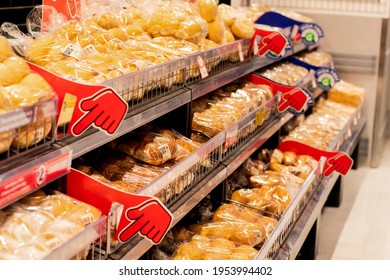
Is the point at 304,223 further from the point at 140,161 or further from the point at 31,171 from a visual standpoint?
the point at 31,171

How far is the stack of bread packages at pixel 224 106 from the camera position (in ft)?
10.1

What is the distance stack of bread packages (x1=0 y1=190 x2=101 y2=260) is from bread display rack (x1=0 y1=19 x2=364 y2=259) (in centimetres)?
3

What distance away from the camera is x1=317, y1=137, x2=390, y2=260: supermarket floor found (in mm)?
4199

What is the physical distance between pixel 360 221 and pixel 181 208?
8.52 ft

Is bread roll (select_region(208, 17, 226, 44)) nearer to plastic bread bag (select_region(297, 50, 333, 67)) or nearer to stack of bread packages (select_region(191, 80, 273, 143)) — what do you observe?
stack of bread packages (select_region(191, 80, 273, 143))

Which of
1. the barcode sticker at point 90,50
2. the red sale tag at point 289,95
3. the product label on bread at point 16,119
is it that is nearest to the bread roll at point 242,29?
the red sale tag at point 289,95

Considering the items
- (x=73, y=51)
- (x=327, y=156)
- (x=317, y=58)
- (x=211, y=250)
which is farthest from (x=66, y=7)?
(x=317, y=58)

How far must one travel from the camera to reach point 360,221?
476 centimetres

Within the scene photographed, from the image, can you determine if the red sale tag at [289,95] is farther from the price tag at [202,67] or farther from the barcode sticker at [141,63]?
the barcode sticker at [141,63]

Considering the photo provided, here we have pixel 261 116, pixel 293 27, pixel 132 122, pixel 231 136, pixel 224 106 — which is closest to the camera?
pixel 132 122

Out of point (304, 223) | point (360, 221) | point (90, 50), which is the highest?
point (90, 50)
